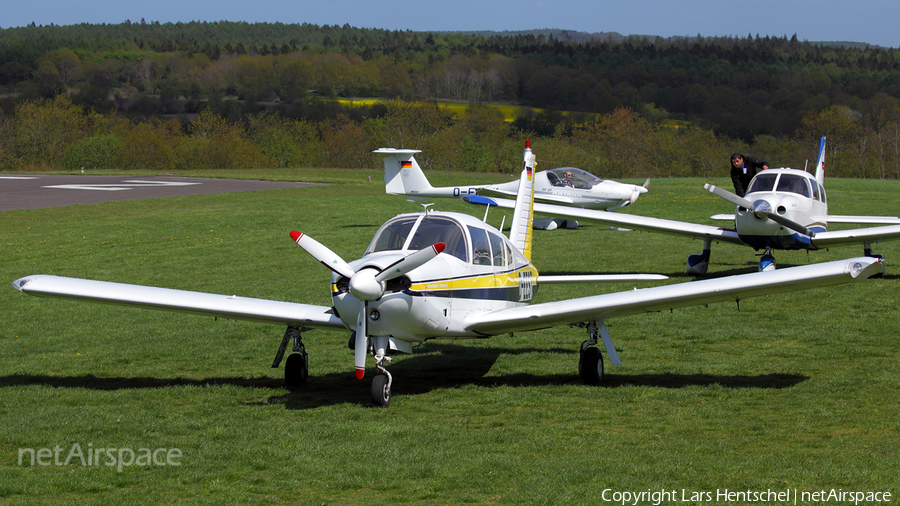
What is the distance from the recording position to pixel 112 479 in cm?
563

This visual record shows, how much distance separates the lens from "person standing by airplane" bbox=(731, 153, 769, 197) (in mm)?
17031

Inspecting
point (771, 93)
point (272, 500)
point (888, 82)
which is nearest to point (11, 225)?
point (272, 500)

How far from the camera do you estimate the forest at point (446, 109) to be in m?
80.0

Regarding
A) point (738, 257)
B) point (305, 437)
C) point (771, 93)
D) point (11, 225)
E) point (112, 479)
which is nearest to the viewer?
point (112, 479)

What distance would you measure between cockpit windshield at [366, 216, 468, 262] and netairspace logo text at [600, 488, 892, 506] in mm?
3805

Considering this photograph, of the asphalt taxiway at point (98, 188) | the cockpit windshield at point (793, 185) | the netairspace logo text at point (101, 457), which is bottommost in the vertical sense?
the asphalt taxiway at point (98, 188)

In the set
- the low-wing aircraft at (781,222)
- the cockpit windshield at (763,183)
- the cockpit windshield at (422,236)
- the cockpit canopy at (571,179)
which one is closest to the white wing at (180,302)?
the cockpit windshield at (422,236)

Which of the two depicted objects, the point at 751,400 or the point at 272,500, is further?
the point at 751,400

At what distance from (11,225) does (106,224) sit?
3153 millimetres

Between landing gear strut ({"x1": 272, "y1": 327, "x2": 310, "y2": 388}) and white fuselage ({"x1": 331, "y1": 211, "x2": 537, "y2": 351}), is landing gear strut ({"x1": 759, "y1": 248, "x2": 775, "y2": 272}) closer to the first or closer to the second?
white fuselage ({"x1": 331, "y1": 211, "x2": 537, "y2": 351})

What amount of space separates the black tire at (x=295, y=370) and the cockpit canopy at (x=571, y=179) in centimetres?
1992

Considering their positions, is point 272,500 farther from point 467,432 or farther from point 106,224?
point 106,224

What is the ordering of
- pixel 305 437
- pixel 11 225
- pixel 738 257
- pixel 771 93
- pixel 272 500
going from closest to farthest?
1. pixel 272 500
2. pixel 305 437
3. pixel 738 257
4. pixel 11 225
5. pixel 771 93

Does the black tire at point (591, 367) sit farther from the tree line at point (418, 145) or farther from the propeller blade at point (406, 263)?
the tree line at point (418, 145)
